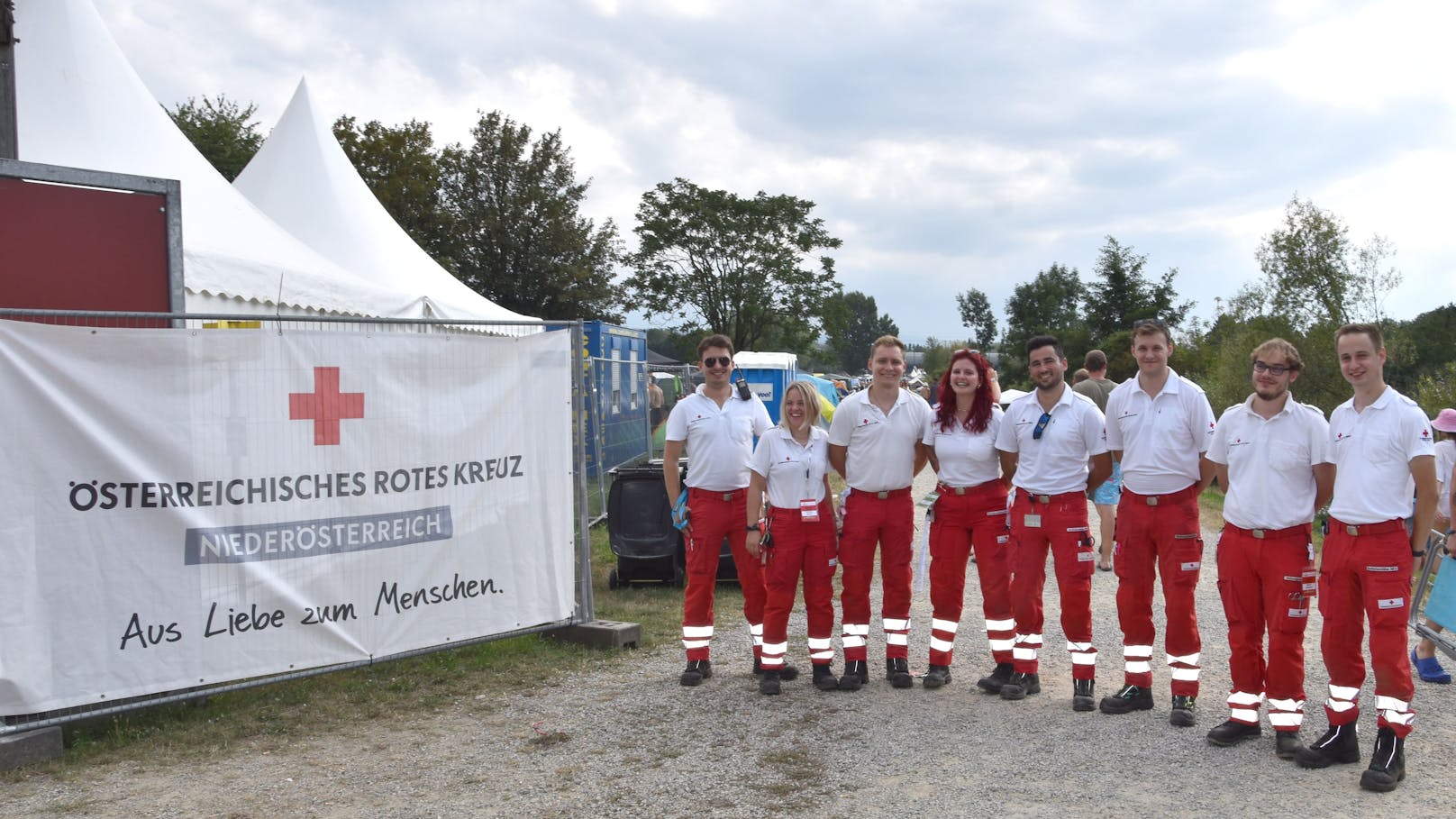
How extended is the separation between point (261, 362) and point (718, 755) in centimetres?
311

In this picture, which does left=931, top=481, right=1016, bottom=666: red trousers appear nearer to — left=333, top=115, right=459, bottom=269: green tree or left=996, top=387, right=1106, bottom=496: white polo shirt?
left=996, top=387, right=1106, bottom=496: white polo shirt

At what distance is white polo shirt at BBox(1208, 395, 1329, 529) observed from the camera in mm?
4918

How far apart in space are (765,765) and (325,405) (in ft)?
9.98

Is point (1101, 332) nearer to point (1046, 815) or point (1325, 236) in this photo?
point (1325, 236)

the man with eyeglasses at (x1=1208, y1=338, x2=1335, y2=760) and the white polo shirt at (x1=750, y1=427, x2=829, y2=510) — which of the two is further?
the white polo shirt at (x1=750, y1=427, x2=829, y2=510)

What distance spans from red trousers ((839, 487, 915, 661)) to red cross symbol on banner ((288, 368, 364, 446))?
2.86 m

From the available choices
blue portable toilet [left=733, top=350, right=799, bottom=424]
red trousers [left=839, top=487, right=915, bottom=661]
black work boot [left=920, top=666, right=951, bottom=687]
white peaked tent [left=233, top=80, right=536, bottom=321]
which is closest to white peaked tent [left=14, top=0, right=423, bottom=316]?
white peaked tent [left=233, top=80, right=536, bottom=321]

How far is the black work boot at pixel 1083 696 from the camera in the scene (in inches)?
225

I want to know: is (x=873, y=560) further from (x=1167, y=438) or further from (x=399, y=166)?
(x=399, y=166)

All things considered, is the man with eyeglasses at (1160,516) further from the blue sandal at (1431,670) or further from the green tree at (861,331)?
the green tree at (861,331)

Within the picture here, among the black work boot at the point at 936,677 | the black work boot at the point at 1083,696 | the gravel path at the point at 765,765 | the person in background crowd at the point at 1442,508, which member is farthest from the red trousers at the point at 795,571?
the person in background crowd at the point at 1442,508

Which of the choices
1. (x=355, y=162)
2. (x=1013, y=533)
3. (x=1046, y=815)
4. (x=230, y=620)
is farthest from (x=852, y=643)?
(x=355, y=162)

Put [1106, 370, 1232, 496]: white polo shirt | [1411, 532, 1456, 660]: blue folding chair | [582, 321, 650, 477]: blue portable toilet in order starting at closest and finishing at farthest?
1. [1411, 532, 1456, 660]: blue folding chair
2. [1106, 370, 1232, 496]: white polo shirt
3. [582, 321, 650, 477]: blue portable toilet

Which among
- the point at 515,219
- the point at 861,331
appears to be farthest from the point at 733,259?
the point at 861,331
